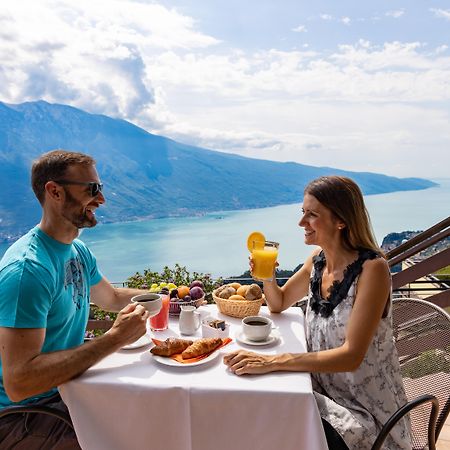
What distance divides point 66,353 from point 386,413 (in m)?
1.02

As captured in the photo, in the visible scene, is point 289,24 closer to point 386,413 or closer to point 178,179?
point 386,413

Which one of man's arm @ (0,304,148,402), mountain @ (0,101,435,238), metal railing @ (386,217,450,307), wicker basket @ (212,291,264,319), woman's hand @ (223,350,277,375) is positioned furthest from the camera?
mountain @ (0,101,435,238)

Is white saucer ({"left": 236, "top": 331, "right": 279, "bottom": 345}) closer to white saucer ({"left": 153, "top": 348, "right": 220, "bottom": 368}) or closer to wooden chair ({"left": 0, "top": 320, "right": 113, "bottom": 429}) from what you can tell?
white saucer ({"left": 153, "top": 348, "right": 220, "bottom": 368})

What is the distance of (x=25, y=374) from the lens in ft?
3.33

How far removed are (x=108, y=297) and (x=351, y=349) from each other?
1.02 metres

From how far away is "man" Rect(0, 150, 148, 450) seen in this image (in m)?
1.04

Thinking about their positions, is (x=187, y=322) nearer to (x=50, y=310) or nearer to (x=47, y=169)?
(x=50, y=310)

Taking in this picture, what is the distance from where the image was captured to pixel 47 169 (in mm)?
1319

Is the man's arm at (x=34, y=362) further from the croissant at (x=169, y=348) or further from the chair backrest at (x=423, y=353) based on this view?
the chair backrest at (x=423, y=353)

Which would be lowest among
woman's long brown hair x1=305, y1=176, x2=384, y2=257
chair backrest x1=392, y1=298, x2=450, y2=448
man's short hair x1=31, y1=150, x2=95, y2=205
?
chair backrest x1=392, y1=298, x2=450, y2=448

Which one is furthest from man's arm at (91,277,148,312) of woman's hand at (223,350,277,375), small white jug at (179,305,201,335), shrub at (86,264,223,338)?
shrub at (86,264,223,338)

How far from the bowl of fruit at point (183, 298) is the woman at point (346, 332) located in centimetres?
50

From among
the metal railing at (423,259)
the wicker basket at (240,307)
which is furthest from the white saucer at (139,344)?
the metal railing at (423,259)

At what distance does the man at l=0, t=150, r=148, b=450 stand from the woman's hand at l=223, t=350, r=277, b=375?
0.98ft
